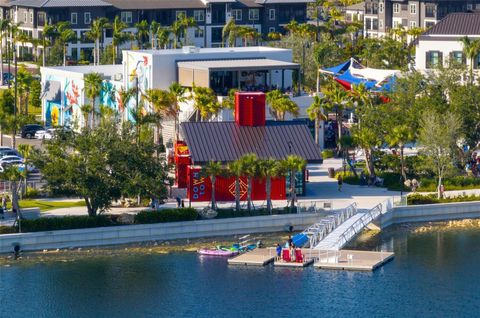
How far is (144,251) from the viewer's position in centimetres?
9469

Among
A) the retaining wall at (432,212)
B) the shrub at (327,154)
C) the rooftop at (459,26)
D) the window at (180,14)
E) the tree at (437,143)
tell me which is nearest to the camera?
the retaining wall at (432,212)

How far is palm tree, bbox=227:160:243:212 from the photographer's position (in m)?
98.8

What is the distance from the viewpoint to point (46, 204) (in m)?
103

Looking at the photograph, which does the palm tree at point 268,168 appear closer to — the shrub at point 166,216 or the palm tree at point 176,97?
the shrub at point 166,216

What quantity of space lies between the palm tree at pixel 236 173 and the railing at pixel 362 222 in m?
7.80

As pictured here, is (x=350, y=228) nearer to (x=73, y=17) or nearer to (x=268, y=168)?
(x=268, y=168)

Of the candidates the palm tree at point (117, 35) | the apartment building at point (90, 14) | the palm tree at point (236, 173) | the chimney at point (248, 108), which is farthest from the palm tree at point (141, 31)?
the palm tree at point (236, 173)

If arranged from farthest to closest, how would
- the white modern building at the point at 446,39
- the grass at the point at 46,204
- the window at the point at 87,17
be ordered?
the window at the point at 87,17
the white modern building at the point at 446,39
the grass at the point at 46,204

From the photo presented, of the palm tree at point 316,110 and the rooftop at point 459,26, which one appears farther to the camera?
the rooftop at point 459,26

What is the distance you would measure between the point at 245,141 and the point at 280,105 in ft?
41.9

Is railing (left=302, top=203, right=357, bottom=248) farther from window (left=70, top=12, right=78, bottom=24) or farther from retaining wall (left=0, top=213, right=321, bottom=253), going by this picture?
window (left=70, top=12, right=78, bottom=24)

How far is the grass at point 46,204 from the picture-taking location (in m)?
102

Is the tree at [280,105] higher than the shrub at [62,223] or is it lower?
higher

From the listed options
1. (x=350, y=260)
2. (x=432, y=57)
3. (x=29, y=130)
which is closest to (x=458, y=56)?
(x=432, y=57)
